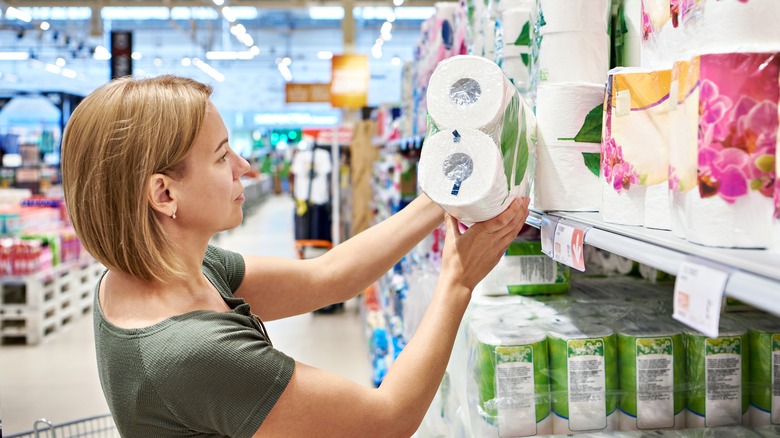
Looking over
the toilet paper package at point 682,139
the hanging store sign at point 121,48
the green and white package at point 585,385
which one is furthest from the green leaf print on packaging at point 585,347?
the hanging store sign at point 121,48

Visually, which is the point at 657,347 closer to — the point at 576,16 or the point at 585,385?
the point at 585,385

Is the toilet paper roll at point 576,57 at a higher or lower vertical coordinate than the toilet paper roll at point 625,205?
higher

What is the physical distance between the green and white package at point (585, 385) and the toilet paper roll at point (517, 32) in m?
0.68

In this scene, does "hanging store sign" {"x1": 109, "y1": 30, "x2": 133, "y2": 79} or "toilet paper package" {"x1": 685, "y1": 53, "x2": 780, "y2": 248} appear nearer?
"toilet paper package" {"x1": 685, "y1": 53, "x2": 780, "y2": 248}

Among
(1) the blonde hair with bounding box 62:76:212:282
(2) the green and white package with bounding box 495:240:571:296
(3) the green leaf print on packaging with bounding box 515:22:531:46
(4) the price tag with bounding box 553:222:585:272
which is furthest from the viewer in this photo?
(2) the green and white package with bounding box 495:240:571:296

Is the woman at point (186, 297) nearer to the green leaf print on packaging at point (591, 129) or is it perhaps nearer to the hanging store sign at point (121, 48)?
the green leaf print on packaging at point (591, 129)

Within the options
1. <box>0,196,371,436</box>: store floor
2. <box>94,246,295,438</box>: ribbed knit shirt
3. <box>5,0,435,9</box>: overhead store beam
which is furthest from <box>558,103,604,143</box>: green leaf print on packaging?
<box>5,0,435,9</box>: overhead store beam

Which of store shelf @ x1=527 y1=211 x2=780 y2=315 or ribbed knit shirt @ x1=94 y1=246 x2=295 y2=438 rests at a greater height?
store shelf @ x1=527 y1=211 x2=780 y2=315

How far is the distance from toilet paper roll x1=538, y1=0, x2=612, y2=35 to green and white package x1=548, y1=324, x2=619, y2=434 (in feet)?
2.06

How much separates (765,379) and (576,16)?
800 mm

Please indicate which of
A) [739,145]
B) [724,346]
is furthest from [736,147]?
[724,346]

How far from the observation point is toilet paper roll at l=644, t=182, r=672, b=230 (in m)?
1.04

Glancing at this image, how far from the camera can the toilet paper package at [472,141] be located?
118 centimetres

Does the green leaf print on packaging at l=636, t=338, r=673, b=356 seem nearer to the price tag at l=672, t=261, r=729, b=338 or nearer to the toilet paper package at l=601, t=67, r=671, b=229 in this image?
the toilet paper package at l=601, t=67, r=671, b=229
